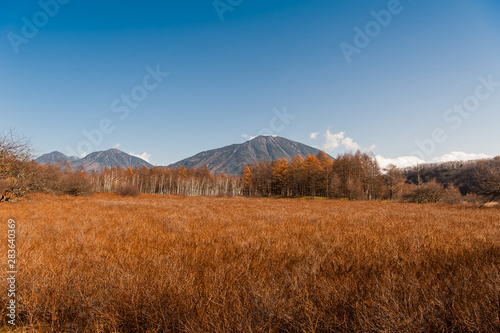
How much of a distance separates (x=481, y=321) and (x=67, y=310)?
3.29 metres

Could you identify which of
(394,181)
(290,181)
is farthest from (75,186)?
(394,181)

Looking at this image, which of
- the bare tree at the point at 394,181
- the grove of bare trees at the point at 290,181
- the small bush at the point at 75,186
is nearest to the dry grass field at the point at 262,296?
the grove of bare trees at the point at 290,181

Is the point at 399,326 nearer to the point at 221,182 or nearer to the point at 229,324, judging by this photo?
the point at 229,324

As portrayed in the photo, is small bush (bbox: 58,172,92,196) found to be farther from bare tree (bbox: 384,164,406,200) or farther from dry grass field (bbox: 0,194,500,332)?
bare tree (bbox: 384,164,406,200)

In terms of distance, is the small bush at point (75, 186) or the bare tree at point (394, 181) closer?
the small bush at point (75, 186)

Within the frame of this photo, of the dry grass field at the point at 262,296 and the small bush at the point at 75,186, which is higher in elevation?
the small bush at the point at 75,186

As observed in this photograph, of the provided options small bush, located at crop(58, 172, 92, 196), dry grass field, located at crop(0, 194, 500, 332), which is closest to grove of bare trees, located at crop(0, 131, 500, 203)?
small bush, located at crop(58, 172, 92, 196)

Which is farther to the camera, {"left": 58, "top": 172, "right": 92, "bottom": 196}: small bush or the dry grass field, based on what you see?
{"left": 58, "top": 172, "right": 92, "bottom": 196}: small bush

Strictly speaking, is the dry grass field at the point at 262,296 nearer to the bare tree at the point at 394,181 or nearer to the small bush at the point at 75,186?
the small bush at the point at 75,186

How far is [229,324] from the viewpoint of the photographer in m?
1.48

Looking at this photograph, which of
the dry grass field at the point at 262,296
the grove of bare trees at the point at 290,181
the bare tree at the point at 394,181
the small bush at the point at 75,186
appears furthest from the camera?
the bare tree at the point at 394,181

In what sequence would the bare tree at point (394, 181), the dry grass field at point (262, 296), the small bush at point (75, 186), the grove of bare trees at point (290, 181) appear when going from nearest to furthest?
the dry grass field at point (262, 296) < the grove of bare trees at point (290, 181) < the small bush at point (75, 186) < the bare tree at point (394, 181)

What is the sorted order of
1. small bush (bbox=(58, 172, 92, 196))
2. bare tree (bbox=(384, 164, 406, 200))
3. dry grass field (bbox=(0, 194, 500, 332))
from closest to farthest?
1. dry grass field (bbox=(0, 194, 500, 332))
2. small bush (bbox=(58, 172, 92, 196))
3. bare tree (bbox=(384, 164, 406, 200))

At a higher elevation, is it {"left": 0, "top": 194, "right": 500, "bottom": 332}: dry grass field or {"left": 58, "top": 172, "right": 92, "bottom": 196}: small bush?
{"left": 58, "top": 172, "right": 92, "bottom": 196}: small bush
